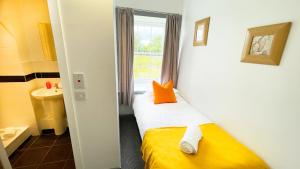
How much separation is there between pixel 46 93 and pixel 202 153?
2.24 metres

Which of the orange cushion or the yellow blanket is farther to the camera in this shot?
the orange cushion

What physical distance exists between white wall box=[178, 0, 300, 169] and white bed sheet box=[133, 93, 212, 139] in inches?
8.6

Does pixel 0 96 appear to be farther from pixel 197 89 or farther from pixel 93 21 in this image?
pixel 197 89

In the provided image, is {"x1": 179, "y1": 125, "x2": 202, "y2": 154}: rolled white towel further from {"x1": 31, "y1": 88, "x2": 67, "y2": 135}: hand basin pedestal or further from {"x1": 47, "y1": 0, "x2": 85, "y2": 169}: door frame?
{"x1": 31, "y1": 88, "x2": 67, "y2": 135}: hand basin pedestal

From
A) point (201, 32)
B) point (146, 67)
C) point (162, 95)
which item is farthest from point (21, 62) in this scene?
point (201, 32)

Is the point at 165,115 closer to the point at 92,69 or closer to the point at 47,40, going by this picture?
the point at 92,69

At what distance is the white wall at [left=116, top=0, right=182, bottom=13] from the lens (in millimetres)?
2345

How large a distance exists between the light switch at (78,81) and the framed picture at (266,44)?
5.38ft

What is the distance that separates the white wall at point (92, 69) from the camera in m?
1.09

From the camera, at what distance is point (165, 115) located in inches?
77.4

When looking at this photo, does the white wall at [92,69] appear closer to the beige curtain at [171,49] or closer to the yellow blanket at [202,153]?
the yellow blanket at [202,153]

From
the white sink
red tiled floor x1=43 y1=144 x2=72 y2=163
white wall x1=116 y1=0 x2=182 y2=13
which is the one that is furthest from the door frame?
white wall x1=116 y1=0 x2=182 y2=13

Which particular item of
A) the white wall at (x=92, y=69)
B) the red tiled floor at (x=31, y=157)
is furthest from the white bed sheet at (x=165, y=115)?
the red tiled floor at (x=31, y=157)

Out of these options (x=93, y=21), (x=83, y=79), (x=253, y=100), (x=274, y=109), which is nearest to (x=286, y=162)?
(x=274, y=109)
